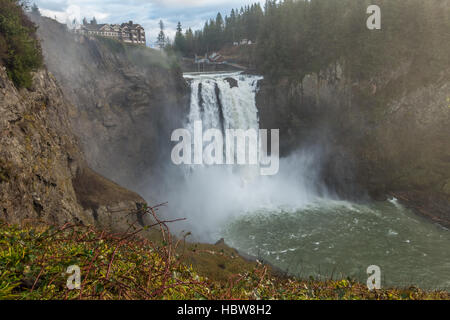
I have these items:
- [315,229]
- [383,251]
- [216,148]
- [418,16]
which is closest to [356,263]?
[383,251]

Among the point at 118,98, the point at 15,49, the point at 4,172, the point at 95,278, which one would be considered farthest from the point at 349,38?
the point at 95,278

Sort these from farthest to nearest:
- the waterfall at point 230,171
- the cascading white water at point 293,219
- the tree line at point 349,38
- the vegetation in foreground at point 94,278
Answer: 1. the waterfall at point 230,171
2. the tree line at point 349,38
3. the cascading white water at point 293,219
4. the vegetation in foreground at point 94,278

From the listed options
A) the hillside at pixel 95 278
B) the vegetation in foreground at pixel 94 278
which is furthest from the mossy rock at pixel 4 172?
the hillside at pixel 95 278

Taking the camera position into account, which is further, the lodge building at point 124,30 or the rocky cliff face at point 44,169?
the lodge building at point 124,30

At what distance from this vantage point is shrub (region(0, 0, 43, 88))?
472 inches

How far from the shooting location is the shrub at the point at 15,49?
12000 mm

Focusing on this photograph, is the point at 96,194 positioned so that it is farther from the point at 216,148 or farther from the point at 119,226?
the point at 216,148

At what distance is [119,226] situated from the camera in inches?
618

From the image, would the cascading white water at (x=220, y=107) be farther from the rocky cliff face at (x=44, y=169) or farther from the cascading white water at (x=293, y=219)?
the rocky cliff face at (x=44, y=169)

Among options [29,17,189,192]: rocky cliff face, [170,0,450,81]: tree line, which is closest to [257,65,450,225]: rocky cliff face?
[170,0,450,81]: tree line

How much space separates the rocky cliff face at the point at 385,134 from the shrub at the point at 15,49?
27244 mm

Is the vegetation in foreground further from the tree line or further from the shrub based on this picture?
the tree line

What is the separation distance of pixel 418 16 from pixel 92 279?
3686 centimetres

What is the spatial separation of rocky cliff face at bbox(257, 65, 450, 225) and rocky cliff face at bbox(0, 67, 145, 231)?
22.9 metres
